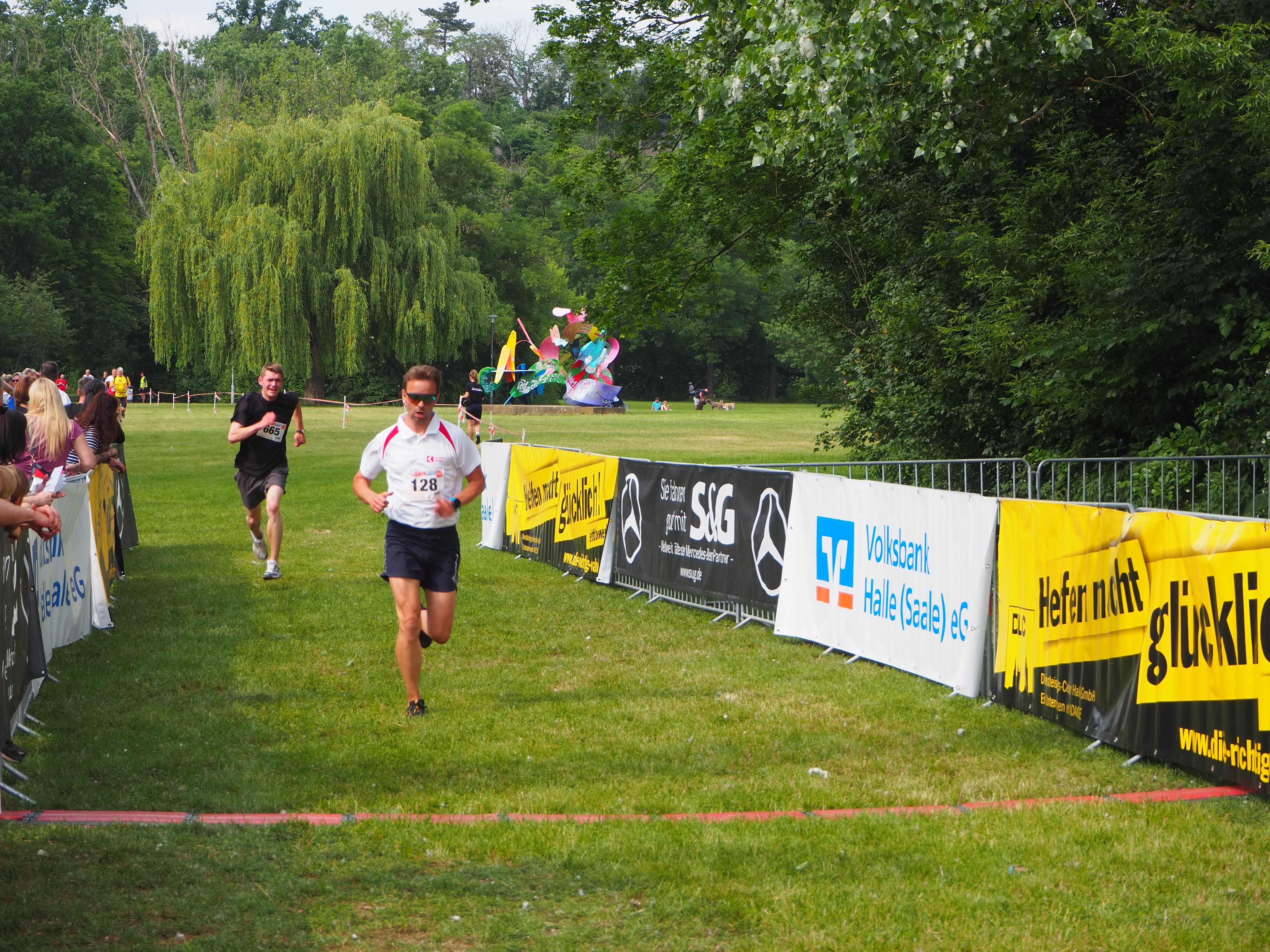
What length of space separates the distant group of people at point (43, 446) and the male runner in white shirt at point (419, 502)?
1.89 metres

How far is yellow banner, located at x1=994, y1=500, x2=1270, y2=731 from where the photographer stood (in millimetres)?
6344

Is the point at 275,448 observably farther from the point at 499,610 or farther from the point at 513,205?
the point at 513,205

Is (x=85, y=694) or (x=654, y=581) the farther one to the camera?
(x=654, y=581)

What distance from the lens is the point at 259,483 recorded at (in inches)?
507

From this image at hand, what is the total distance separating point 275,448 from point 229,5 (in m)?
124

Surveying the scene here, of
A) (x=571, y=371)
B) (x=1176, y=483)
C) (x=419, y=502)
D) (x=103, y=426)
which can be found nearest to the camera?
(x=419, y=502)

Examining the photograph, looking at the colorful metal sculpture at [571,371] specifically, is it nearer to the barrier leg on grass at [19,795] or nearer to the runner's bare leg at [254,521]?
the runner's bare leg at [254,521]

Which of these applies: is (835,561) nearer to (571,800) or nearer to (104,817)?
(571,800)

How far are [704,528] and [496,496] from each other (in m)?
5.07

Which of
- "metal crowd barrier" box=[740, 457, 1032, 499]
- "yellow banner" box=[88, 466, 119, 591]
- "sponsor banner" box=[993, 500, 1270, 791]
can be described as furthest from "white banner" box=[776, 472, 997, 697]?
"yellow banner" box=[88, 466, 119, 591]

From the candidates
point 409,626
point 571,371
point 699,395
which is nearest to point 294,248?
point 571,371

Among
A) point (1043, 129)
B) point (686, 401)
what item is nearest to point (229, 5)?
point (686, 401)

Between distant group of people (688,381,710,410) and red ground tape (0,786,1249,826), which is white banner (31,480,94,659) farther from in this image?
distant group of people (688,381,710,410)

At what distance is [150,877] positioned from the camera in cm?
504
